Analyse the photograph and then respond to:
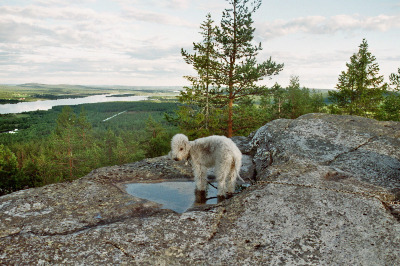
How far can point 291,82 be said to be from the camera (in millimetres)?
58062

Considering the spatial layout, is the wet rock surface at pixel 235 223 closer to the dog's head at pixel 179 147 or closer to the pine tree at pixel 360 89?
the dog's head at pixel 179 147

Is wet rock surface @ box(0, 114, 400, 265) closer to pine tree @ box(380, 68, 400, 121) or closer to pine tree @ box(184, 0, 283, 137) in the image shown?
pine tree @ box(184, 0, 283, 137)

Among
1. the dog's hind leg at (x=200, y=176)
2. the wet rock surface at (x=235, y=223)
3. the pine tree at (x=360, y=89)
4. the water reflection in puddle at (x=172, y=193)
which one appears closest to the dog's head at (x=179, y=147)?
the dog's hind leg at (x=200, y=176)

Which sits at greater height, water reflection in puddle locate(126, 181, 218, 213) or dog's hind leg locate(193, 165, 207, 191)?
dog's hind leg locate(193, 165, 207, 191)

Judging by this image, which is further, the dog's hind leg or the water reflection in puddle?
the dog's hind leg

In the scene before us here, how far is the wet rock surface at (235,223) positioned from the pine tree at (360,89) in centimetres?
2600

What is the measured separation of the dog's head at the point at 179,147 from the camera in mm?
6332

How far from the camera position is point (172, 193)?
6.44 m

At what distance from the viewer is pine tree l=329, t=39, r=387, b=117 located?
29016 mm

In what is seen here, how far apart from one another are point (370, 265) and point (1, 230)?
18.4 ft

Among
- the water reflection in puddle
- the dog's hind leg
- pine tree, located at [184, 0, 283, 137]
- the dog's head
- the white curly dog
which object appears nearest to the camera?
the water reflection in puddle

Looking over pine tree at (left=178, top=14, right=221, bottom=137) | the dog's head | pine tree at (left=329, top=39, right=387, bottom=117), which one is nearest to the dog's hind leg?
A: the dog's head

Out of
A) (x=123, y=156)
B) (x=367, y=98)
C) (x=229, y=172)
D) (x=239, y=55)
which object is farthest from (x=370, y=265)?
(x=367, y=98)

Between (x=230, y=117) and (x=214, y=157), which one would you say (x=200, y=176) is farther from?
(x=230, y=117)
